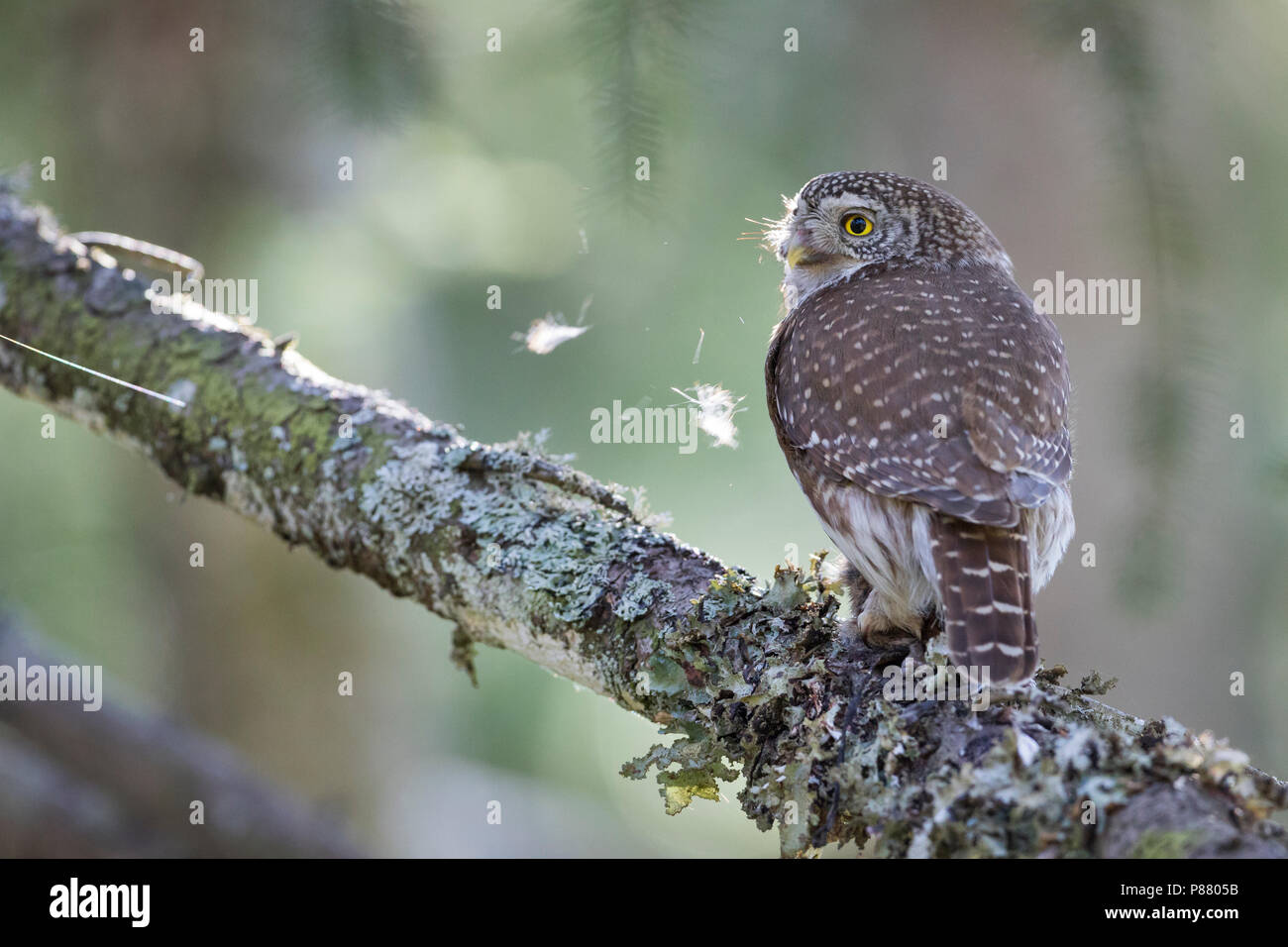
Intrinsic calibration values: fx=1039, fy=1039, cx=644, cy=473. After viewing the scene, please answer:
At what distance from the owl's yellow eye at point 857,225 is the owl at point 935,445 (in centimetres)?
29

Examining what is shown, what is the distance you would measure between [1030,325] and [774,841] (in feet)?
19.6

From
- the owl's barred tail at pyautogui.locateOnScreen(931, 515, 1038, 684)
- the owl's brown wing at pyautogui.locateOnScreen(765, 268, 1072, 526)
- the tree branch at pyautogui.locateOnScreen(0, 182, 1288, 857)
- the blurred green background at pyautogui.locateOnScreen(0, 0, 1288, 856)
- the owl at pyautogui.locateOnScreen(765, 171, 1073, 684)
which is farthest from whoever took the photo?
the blurred green background at pyautogui.locateOnScreen(0, 0, 1288, 856)

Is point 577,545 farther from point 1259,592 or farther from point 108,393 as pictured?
point 1259,592

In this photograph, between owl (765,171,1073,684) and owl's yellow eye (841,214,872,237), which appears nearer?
owl (765,171,1073,684)

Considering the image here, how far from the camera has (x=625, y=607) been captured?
2.46m

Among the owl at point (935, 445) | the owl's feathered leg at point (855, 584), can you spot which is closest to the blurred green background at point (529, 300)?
the owl at point (935, 445)

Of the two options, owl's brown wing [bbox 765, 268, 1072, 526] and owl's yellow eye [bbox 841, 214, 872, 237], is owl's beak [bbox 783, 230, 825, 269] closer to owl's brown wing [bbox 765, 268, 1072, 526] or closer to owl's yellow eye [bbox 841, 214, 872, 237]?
owl's yellow eye [bbox 841, 214, 872, 237]

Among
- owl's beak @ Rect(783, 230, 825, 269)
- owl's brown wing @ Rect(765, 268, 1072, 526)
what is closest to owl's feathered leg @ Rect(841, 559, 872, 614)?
owl's brown wing @ Rect(765, 268, 1072, 526)

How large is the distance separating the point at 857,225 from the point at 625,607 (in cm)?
171

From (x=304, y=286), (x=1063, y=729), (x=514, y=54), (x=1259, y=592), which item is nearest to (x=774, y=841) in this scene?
(x=1259, y=592)

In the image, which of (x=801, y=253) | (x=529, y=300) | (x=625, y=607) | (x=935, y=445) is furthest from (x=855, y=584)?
(x=529, y=300)

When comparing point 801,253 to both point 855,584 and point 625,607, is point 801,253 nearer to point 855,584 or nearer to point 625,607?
point 855,584

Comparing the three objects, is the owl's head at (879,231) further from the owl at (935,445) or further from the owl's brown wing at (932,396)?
the owl's brown wing at (932,396)

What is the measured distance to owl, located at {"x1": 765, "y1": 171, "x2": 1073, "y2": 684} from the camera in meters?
2.40
